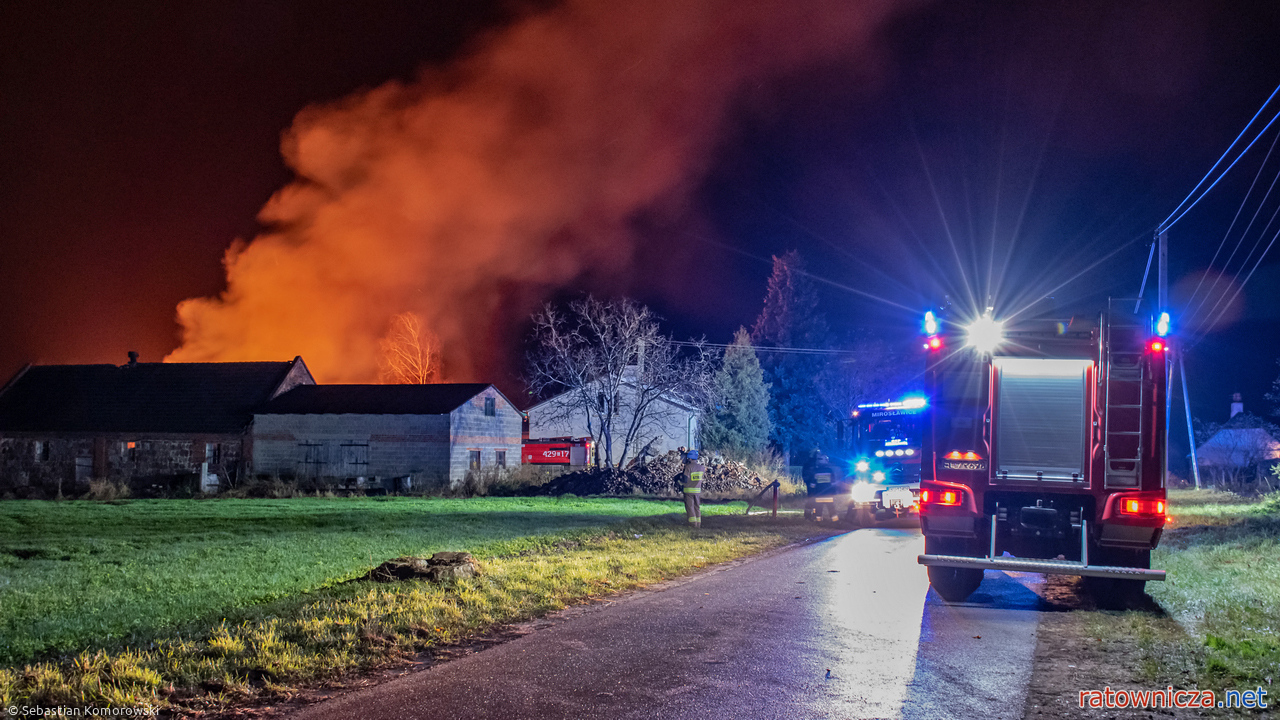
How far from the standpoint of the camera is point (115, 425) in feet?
139

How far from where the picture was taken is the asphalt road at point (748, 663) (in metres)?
5.57

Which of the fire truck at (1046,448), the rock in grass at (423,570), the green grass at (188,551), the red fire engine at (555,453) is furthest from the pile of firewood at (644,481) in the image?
the fire truck at (1046,448)

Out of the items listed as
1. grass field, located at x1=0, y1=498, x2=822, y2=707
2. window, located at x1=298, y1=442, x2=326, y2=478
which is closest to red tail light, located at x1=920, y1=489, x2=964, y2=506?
grass field, located at x1=0, y1=498, x2=822, y2=707

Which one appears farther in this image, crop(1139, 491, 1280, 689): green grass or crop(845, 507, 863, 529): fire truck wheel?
crop(845, 507, 863, 529): fire truck wheel

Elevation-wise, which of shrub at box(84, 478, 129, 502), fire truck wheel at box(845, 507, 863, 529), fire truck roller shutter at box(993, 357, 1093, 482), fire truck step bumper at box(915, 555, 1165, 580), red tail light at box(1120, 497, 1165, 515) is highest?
fire truck roller shutter at box(993, 357, 1093, 482)

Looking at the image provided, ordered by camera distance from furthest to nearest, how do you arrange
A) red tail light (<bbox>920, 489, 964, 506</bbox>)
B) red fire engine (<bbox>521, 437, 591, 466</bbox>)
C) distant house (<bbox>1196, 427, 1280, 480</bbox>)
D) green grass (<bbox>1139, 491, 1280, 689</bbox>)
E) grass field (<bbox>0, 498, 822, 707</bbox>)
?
distant house (<bbox>1196, 427, 1280, 480</bbox>), red fire engine (<bbox>521, 437, 591, 466</bbox>), red tail light (<bbox>920, 489, 964, 506</bbox>), green grass (<bbox>1139, 491, 1280, 689</bbox>), grass field (<bbox>0, 498, 822, 707</bbox>)

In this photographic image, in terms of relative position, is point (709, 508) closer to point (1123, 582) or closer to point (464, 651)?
point (1123, 582)

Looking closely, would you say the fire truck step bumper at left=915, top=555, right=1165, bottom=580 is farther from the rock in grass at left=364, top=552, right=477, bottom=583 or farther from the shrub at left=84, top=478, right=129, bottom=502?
the shrub at left=84, top=478, right=129, bottom=502

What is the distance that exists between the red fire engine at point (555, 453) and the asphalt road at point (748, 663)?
37113mm

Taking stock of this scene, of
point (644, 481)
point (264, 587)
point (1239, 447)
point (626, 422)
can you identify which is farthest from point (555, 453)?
point (1239, 447)

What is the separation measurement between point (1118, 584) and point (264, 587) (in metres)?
10.3

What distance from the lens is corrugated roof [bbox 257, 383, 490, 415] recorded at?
40.4m

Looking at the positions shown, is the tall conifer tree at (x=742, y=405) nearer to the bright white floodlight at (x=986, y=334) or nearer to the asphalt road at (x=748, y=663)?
the bright white floodlight at (x=986, y=334)

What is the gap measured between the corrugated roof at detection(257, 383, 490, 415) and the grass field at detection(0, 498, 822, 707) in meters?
16.9
